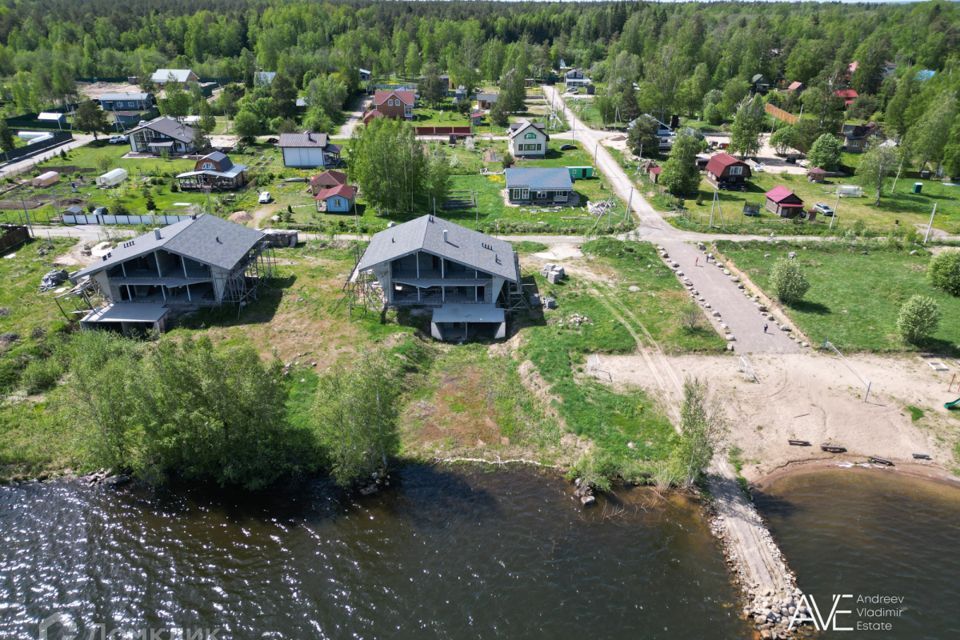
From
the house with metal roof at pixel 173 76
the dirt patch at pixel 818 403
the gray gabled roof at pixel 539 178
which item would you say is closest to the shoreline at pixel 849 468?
the dirt patch at pixel 818 403

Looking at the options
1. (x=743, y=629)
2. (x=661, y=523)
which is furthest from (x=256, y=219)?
(x=743, y=629)

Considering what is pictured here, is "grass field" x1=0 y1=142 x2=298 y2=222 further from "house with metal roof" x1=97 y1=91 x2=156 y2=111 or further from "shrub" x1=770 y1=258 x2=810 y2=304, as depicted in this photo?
"shrub" x1=770 y1=258 x2=810 y2=304

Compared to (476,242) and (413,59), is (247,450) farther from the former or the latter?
(413,59)

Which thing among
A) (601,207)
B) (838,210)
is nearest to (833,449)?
(601,207)

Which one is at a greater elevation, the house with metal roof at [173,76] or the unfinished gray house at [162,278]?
the house with metal roof at [173,76]

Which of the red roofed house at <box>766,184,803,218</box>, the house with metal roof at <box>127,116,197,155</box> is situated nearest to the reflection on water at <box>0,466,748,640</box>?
the red roofed house at <box>766,184,803,218</box>

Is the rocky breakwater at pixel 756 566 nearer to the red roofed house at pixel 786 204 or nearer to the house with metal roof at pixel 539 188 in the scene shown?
the red roofed house at pixel 786 204
